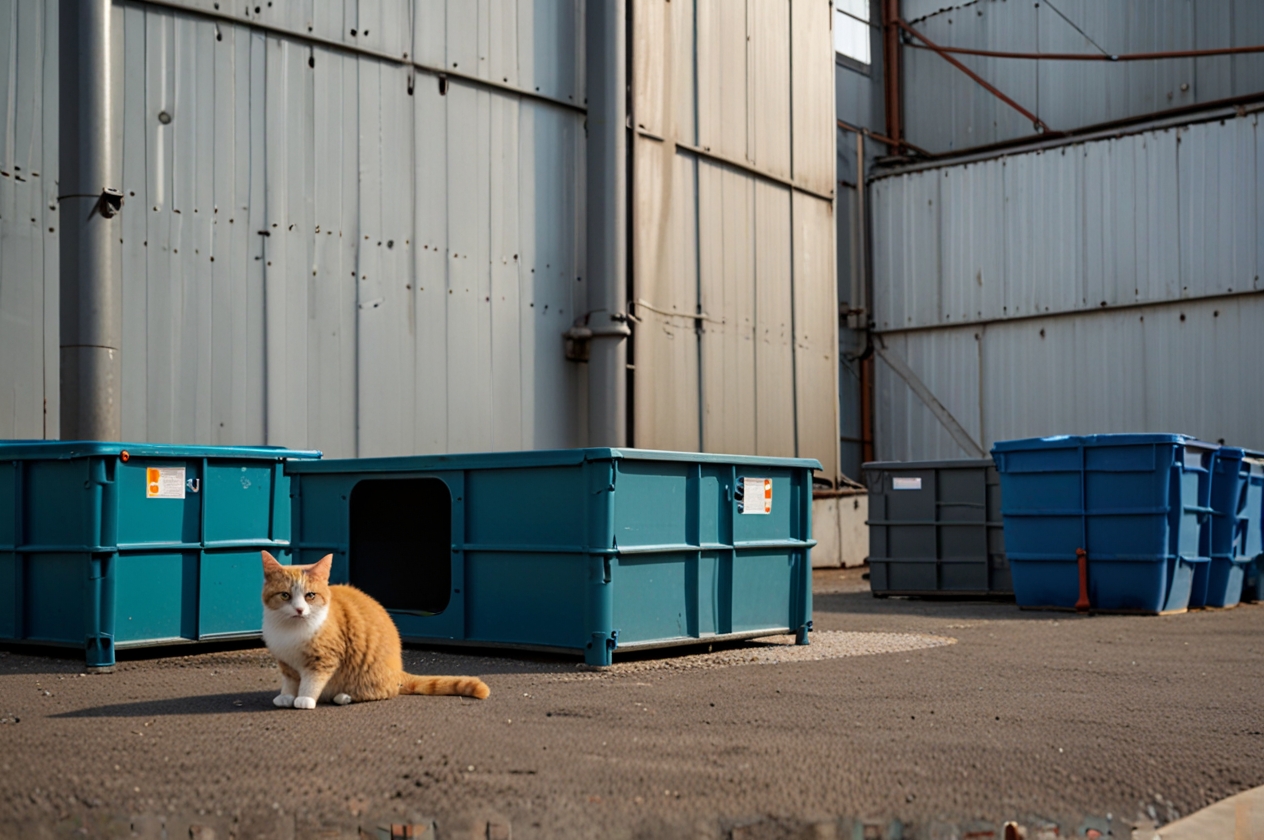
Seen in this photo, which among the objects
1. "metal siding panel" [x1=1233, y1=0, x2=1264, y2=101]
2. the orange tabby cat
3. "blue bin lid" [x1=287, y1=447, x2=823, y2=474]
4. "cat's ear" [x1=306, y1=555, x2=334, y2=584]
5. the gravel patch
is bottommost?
the gravel patch

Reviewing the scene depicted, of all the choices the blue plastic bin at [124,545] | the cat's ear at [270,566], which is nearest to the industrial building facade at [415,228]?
the blue plastic bin at [124,545]

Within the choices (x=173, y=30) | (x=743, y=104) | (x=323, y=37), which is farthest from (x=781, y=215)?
(x=173, y=30)

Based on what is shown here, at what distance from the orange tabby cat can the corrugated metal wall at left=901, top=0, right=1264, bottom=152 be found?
18539 mm

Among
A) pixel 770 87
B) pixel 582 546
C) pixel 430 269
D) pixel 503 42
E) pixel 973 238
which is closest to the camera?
pixel 582 546

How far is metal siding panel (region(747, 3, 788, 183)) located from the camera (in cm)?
1638

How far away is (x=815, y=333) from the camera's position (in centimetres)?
1720

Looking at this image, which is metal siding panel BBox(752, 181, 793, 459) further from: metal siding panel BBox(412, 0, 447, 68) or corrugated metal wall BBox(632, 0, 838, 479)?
metal siding panel BBox(412, 0, 447, 68)

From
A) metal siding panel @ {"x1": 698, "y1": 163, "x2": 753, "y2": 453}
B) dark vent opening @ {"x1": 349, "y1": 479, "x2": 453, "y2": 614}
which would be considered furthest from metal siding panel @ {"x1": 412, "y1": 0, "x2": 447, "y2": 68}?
dark vent opening @ {"x1": 349, "y1": 479, "x2": 453, "y2": 614}

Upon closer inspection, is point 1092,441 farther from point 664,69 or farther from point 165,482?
point 165,482

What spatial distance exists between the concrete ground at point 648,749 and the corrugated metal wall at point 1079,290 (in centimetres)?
1185

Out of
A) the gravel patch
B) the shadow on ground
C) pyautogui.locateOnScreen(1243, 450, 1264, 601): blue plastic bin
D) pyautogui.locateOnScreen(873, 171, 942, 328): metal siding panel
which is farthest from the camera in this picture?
pyautogui.locateOnScreen(873, 171, 942, 328): metal siding panel

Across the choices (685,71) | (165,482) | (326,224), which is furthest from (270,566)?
(685,71)

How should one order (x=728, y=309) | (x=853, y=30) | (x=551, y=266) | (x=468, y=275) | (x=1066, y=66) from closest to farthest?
(x=468, y=275), (x=551, y=266), (x=728, y=309), (x=1066, y=66), (x=853, y=30)

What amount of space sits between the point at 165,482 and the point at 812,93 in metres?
12.1
